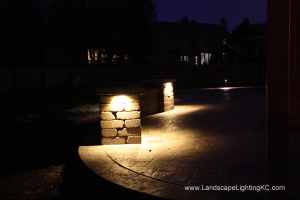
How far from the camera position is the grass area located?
4.19m

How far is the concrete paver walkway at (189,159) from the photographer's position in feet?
11.1

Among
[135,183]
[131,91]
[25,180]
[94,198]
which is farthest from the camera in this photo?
[131,91]

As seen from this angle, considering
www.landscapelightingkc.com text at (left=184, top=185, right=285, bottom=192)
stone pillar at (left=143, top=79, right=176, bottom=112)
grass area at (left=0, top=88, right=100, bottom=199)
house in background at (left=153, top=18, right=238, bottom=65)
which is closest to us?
www.landscapelightingkc.com text at (left=184, top=185, right=285, bottom=192)

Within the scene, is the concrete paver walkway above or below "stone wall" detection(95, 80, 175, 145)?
below

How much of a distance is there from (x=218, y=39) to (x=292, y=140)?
50.4m

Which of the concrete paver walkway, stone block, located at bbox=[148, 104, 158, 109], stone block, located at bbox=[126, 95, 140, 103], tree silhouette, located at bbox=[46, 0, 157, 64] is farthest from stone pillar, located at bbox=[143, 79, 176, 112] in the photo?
tree silhouette, located at bbox=[46, 0, 157, 64]

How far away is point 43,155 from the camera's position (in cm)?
587

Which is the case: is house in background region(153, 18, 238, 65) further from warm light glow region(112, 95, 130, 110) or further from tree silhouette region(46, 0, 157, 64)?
warm light glow region(112, 95, 130, 110)

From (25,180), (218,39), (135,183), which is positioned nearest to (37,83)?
(25,180)

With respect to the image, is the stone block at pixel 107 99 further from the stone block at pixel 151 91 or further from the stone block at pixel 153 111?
the stone block at pixel 153 111

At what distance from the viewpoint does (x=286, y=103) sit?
7.83 feet

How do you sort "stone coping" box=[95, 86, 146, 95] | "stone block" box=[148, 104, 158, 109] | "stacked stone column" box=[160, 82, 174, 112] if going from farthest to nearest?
1. "stacked stone column" box=[160, 82, 174, 112]
2. "stone block" box=[148, 104, 158, 109]
3. "stone coping" box=[95, 86, 146, 95]

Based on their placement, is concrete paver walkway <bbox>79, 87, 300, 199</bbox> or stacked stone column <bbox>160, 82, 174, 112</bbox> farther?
stacked stone column <bbox>160, 82, 174, 112</bbox>

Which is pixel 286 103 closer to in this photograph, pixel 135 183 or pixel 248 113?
pixel 135 183
